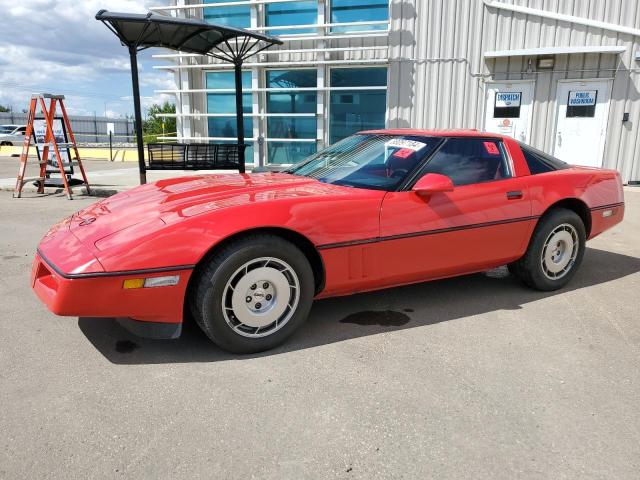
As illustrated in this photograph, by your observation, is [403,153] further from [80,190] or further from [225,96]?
[225,96]

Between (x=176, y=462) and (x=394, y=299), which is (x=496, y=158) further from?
(x=176, y=462)

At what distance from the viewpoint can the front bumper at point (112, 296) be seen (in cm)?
269

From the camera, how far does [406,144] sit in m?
3.84

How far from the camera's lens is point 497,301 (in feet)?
13.4

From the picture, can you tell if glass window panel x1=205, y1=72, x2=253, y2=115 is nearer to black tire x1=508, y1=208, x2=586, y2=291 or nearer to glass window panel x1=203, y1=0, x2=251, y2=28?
glass window panel x1=203, y1=0, x2=251, y2=28

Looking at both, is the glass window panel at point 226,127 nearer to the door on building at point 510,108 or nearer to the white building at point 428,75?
the white building at point 428,75

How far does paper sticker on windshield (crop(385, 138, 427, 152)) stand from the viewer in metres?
3.78

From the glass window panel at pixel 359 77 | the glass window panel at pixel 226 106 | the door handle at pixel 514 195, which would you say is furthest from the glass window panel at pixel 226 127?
the door handle at pixel 514 195

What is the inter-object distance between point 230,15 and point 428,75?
5.47 meters

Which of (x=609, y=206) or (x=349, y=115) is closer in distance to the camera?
(x=609, y=206)

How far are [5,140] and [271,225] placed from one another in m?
34.9

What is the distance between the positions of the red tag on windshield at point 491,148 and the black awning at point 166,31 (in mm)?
5585

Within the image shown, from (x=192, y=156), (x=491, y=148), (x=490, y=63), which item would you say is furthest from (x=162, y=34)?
(x=490, y=63)

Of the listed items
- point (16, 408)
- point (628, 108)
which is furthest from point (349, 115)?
point (16, 408)
